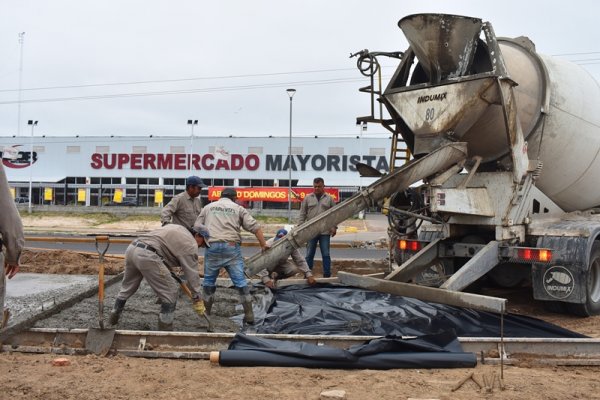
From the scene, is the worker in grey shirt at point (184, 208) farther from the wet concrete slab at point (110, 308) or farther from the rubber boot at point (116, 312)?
the rubber boot at point (116, 312)

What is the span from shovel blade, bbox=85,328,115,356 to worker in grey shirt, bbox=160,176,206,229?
100 inches

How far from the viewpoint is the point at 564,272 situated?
22.1 feet

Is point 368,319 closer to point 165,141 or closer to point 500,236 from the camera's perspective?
point 500,236

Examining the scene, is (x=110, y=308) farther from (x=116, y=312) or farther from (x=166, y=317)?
(x=166, y=317)

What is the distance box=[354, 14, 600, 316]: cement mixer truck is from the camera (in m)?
6.57

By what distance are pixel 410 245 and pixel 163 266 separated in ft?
12.6

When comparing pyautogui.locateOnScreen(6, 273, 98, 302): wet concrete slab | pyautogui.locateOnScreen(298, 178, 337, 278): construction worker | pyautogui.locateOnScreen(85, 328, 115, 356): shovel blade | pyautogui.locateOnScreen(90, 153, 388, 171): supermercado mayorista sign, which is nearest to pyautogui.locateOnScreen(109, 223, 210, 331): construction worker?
pyautogui.locateOnScreen(85, 328, 115, 356): shovel blade

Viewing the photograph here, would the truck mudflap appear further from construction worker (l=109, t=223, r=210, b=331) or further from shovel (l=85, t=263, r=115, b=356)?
shovel (l=85, t=263, r=115, b=356)

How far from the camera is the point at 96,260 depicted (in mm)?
10953

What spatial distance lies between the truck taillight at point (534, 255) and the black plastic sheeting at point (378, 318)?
93 centimetres

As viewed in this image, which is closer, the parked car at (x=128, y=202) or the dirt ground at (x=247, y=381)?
the dirt ground at (x=247, y=381)

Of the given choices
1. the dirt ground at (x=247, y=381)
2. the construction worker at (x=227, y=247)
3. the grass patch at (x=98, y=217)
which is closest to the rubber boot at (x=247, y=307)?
the construction worker at (x=227, y=247)

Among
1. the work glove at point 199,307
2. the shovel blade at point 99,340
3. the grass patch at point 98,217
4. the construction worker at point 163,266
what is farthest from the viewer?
the grass patch at point 98,217

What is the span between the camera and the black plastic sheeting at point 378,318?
5.63 meters
